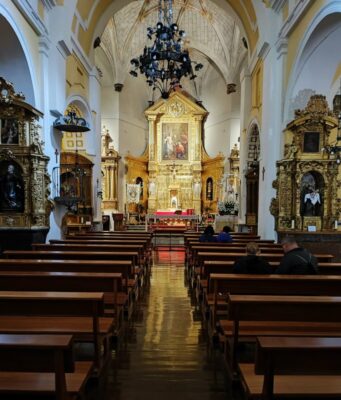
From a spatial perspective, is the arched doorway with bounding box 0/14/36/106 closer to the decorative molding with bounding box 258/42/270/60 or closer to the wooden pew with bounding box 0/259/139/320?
the wooden pew with bounding box 0/259/139/320

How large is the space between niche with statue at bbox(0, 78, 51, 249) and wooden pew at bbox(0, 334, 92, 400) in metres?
6.02

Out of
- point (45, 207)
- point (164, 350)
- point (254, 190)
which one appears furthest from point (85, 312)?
point (254, 190)

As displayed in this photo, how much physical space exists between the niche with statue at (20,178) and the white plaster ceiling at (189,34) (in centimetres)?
1177

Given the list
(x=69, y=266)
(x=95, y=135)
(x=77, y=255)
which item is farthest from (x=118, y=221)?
(x=69, y=266)

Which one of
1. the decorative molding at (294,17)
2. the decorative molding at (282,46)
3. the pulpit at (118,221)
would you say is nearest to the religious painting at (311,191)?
the decorative molding at (282,46)

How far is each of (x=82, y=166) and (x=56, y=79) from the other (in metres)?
4.24

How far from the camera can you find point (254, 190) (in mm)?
12062

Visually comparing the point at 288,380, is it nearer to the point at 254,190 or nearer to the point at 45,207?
the point at 45,207

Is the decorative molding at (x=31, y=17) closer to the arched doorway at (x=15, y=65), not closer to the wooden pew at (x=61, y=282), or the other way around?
the arched doorway at (x=15, y=65)

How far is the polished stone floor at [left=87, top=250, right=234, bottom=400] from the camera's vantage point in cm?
269

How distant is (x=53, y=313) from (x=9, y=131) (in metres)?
5.81

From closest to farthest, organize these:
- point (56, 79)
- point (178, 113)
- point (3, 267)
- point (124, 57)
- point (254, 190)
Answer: point (3, 267)
point (56, 79)
point (254, 190)
point (124, 57)
point (178, 113)

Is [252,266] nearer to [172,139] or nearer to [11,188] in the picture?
[11,188]

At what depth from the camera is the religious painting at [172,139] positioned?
20938 millimetres
